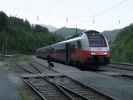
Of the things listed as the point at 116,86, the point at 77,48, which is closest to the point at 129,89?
the point at 116,86

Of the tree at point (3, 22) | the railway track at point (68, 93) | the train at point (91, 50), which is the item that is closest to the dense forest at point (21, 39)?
the tree at point (3, 22)

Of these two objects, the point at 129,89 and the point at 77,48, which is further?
the point at 77,48

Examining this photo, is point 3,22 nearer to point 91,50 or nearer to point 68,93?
point 91,50

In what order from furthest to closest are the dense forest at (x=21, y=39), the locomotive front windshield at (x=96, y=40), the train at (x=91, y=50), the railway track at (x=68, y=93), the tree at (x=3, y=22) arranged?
the dense forest at (x=21, y=39) → the tree at (x=3, y=22) → the locomotive front windshield at (x=96, y=40) → the train at (x=91, y=50) → the railway track at (x=68, y=93)

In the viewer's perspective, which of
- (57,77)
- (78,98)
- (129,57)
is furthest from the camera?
(129,57)

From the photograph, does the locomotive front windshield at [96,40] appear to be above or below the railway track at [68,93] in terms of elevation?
above

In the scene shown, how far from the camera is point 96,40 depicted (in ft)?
92.9

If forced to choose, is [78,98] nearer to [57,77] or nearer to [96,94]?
[96,94]

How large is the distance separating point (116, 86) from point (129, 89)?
3.91 feet

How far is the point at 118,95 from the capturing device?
13.5 metres

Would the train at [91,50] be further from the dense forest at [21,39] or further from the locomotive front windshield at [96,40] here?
the dense forest at [21,39]

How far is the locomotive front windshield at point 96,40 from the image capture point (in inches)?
1100

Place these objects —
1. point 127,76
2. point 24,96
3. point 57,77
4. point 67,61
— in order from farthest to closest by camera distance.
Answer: point 67,61
point 57,77
point 127,76
point 24,96

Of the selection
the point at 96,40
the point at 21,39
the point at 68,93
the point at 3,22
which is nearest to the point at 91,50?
the point at 96,40
